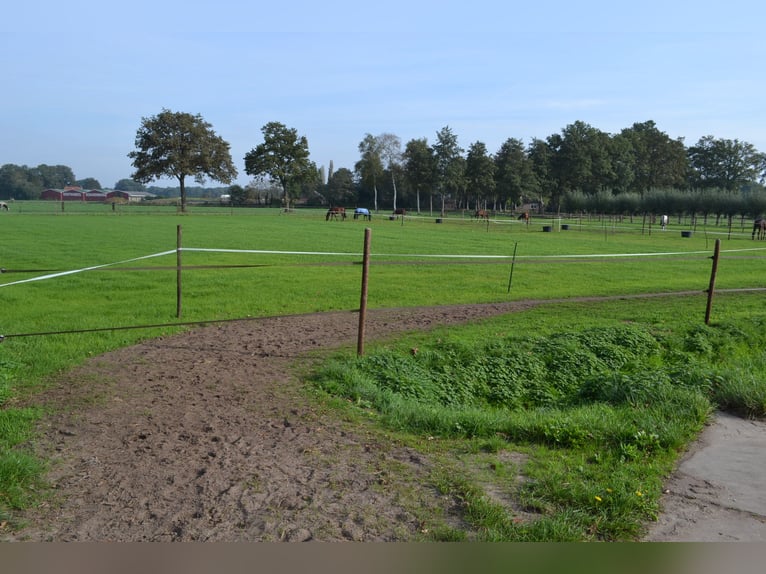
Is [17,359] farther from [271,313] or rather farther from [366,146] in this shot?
[366,146]

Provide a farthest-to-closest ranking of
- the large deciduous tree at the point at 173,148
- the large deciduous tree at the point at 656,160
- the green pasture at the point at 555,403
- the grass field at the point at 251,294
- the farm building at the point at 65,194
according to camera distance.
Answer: the farm building at the point at 65,194 < the large deciduous tree at the point at 656,160 < the large deciduous tree at the point at 173,148 < the grass field at the point at 251,294 < the green pasture at the point at 555,403

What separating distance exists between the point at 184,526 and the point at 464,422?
9.27 ft

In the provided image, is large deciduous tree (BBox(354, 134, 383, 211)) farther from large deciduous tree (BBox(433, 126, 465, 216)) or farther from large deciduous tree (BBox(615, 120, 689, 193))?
large deciduous tree (BBox(615, 120, 689, 193))

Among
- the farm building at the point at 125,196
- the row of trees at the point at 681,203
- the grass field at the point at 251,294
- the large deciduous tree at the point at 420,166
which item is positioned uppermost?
the large deciduous tree at the point at 420,166

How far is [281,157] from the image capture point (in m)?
90.3

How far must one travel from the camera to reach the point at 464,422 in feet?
18.4

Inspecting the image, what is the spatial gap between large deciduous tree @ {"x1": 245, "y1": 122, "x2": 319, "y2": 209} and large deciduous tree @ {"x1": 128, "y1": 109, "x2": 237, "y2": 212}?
1085 centimetres

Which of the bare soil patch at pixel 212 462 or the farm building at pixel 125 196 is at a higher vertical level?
the farm building at pixel 125 196

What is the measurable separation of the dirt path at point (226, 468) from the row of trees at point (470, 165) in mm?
73521

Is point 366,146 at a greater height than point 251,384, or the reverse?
point 366,146

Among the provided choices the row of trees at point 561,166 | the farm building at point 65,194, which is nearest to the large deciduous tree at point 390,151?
the row of trees at point 561,166

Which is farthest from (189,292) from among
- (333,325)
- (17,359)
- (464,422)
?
(464,422)

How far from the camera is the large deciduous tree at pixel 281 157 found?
89.6m

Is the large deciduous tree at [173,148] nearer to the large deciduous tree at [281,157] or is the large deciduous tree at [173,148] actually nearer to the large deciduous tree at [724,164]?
→ the large deciduous tree at [281,157]
